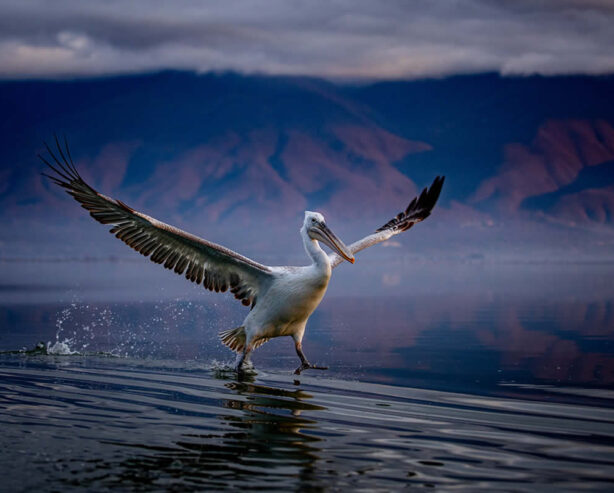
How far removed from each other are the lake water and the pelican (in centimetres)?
59

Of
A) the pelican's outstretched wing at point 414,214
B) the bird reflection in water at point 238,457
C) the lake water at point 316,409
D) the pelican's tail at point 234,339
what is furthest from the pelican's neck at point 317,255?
the pelican's outstretched wing at point 414,214

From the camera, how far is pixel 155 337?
1593 cm

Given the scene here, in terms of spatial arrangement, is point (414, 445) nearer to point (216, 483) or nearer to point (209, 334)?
point (216, 483)

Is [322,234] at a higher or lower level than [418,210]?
lower

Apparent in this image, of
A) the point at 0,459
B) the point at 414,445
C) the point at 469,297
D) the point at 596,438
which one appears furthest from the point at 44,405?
the point at 469,297

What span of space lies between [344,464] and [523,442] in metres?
1.63

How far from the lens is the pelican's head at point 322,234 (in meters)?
10.8

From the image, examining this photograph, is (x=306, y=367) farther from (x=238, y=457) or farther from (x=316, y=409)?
(x=238, y=457)

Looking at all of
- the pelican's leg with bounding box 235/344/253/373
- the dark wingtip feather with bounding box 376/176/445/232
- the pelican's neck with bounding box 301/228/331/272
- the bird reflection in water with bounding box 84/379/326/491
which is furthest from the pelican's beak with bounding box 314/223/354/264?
the dark wingtip feather with bounding box 376/176/445/232

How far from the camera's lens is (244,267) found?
37.3ft

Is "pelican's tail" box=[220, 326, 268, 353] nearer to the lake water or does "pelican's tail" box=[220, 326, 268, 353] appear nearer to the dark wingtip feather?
the lake water

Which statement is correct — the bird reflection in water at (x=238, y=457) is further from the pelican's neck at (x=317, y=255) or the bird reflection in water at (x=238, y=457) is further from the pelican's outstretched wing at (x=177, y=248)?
the pelican's outstretched wing at (x=177, y=248)

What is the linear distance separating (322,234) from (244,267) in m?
1.19

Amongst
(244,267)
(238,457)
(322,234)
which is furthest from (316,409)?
(244,267)
